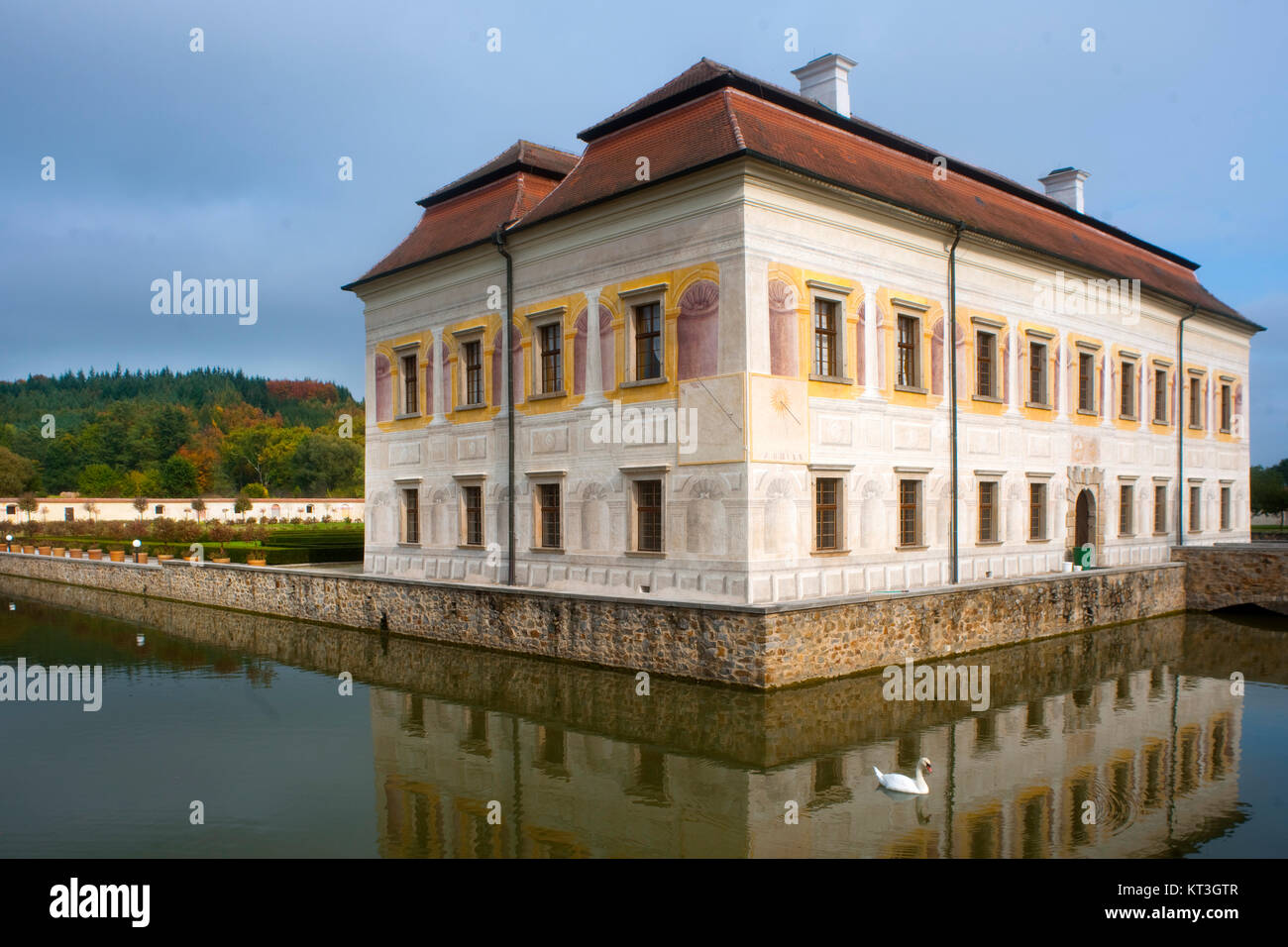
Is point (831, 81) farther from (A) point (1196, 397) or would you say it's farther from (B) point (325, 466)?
(B) point (325, 466)

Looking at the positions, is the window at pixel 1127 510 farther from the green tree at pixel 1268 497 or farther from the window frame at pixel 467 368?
the green tree at pixel 1268 497

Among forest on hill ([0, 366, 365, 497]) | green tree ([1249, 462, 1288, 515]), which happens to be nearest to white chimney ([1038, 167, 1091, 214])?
green tree ([1249, 462, 1288, 515])

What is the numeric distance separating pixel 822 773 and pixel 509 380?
41.5ft

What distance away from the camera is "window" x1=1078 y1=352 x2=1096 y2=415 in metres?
25.0

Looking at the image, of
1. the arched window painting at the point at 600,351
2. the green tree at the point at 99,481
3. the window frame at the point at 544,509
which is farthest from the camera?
the green tree at the point at 99,481

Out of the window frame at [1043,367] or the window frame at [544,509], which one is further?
the window frame at [1043,367]

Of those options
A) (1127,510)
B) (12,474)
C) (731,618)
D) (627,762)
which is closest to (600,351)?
(731,618)

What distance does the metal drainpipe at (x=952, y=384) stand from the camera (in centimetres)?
2048

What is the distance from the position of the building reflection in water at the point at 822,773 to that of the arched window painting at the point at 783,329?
565 cm

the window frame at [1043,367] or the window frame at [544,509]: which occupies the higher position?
the window frame at [1043,367]

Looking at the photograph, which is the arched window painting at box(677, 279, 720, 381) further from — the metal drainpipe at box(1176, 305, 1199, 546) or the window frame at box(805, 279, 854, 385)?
the metal drainpipe at box(1176, 305, 1199, 546)

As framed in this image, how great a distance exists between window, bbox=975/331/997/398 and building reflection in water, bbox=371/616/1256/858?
7.49 m

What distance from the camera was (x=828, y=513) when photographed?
18.0 m

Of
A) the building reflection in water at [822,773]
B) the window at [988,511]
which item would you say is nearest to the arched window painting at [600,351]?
the building reflection in water at [822,773]
